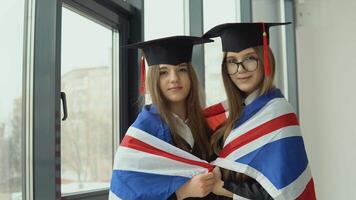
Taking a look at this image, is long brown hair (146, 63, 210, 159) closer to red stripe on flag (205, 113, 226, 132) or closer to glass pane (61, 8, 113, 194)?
red stripe on flag (205, 113, 226, 132)

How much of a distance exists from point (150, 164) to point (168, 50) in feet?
1.39

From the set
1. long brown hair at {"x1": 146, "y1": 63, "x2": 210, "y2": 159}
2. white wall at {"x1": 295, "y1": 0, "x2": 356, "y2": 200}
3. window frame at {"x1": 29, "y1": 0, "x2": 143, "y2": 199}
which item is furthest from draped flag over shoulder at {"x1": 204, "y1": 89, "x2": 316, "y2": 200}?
white wall at {"x1": 295, "y1": 0, "x2": 356, "y2": 200}

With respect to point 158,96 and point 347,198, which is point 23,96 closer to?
point 158,96

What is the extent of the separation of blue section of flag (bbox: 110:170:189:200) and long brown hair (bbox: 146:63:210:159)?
15 centimetres

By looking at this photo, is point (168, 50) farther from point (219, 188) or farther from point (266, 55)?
point (219, 188)

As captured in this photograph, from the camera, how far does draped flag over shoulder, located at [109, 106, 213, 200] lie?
4.92ft

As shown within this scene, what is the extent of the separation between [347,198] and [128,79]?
8.74ft

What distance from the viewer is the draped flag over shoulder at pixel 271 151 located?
1.50 meters

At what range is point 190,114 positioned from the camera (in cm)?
172

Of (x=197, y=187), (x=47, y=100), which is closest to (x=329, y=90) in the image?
(x=197, y=187)

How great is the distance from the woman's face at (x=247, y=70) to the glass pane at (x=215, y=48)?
0.28 meters

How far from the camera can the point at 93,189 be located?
217 centimetres

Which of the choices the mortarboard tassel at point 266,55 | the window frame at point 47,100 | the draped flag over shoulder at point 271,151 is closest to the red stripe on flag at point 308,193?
the draped flag over shoulder at point 271,151

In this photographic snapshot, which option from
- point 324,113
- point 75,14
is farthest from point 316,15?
point 75,14
